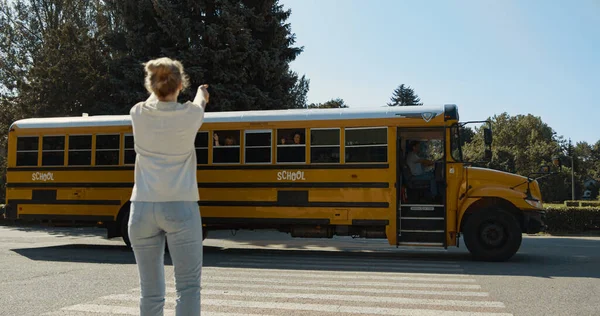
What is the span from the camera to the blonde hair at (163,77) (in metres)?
3.20

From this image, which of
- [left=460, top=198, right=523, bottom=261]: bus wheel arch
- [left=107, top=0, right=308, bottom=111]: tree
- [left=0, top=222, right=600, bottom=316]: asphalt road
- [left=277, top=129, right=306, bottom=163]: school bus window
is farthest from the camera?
[left=107, top=0, right=308, bottom=111]: tree

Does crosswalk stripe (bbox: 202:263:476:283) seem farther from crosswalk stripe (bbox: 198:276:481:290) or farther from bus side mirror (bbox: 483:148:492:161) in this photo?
bus side mirror (bbox: 483:148:492:161)

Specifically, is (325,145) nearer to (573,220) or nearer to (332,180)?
(332,180)

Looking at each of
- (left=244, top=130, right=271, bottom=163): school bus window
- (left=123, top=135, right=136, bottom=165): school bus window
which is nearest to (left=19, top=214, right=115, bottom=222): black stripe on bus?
(left=123, top=135, right=136, bottom=165): school bus window

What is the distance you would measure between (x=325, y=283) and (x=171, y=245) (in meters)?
5.02

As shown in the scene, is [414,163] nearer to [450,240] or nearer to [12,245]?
[450,240]

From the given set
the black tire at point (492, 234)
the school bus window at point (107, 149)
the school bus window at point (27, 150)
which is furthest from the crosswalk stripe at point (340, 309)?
the school bus window at point (27, 150)

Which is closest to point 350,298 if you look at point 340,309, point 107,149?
point 340,309

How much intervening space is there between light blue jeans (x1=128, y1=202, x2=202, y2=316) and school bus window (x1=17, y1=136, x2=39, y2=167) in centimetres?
1134

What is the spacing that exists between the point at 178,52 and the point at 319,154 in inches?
489

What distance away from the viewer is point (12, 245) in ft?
45.2

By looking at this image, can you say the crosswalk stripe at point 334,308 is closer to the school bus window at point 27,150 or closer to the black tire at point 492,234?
the black tire at point 492,234

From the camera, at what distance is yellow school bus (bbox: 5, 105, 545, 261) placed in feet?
34.7

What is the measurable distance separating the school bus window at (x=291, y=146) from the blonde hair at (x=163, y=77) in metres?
8.19
